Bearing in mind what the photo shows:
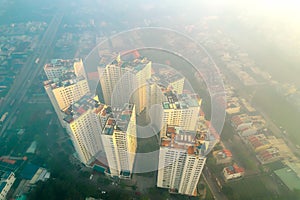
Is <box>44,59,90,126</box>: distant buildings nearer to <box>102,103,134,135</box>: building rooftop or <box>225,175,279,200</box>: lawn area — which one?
<box>102,103,134,135</box>: building rooftop

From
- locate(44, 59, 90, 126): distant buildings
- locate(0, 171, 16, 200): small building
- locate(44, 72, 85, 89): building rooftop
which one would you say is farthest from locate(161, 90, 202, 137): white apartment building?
locate(0, 171, 16, 200): small building

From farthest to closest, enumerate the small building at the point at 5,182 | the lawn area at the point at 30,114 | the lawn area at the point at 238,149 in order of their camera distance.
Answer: the lawn area at the point at 30,114 < the lawn area at the point at 238,149 < the small building at the point at 5,182

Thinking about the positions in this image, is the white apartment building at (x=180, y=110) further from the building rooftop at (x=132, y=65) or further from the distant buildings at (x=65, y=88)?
the distant buildings at (x=65, y=88)

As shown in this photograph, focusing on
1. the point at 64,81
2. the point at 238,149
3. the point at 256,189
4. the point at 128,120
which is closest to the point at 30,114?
the point at 64,81

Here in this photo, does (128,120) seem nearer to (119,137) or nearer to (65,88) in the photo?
(119,137)

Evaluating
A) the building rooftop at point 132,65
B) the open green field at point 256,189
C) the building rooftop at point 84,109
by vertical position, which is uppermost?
the building rooftop at point 132,65

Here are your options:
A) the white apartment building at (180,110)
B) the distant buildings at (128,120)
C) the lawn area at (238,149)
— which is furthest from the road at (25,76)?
the lawn area at (238,149)

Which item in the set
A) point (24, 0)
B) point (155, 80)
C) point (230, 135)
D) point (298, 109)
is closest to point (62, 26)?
point (24, 0)

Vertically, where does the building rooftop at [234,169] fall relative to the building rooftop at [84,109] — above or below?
below
